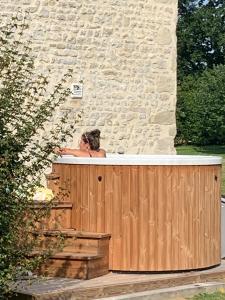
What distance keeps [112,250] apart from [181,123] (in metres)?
33.0

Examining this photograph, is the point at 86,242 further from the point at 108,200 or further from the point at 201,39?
the point at 201,39

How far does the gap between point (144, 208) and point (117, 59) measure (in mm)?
6303

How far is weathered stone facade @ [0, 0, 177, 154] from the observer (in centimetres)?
1236

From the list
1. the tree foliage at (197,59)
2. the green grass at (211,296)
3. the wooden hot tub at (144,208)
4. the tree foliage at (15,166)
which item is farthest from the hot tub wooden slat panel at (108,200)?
the tree foliage at (197,59)

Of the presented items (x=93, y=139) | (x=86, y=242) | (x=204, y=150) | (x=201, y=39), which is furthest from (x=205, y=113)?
(x=86, y=242)

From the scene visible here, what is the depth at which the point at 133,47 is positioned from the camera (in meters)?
13.3

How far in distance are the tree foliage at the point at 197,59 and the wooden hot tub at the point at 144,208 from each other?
Answer: 30.2m

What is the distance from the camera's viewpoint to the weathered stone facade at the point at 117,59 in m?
12.4

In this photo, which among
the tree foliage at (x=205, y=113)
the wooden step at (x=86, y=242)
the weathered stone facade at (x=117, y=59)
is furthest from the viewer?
the tree foliage at (x=205, y=113)

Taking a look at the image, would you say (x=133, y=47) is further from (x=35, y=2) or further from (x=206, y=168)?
(x=206, y=168)

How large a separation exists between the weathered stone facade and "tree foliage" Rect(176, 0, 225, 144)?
77.7ft

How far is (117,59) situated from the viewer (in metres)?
13.1

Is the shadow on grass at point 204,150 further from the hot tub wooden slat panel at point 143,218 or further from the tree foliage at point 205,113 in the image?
the hot tub wooden slat panel at point 143,218

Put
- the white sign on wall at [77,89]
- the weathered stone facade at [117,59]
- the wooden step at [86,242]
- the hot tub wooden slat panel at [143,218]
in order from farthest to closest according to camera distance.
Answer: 1. the white sign on wall at [77,89]
2. the weathered stone facade at [117,59]
3. the hot tub wooden slat panel at [143,218]
4. the wooden step at [86,242]
